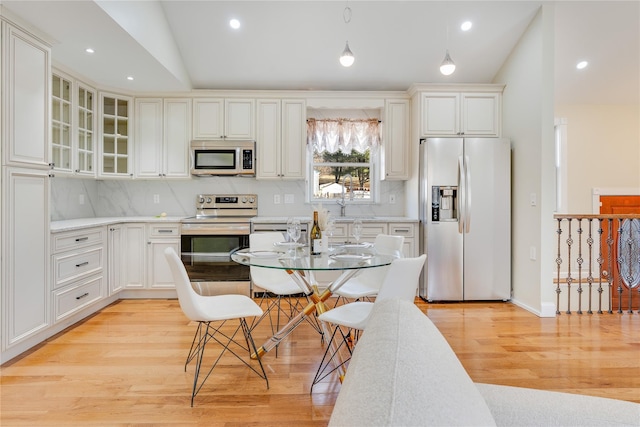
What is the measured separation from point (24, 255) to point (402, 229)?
3.54 meters

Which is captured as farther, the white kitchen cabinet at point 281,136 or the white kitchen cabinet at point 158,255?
the white kitchen cabinet at point 281,136

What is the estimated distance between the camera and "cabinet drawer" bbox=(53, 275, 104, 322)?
3.08 meters

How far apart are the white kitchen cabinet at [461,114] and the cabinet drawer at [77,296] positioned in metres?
3.87

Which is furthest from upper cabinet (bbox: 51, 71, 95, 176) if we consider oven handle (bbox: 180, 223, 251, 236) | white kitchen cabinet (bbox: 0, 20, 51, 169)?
oven handle (bbox: 180, 223, 251, 236)

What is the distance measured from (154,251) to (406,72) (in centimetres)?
368

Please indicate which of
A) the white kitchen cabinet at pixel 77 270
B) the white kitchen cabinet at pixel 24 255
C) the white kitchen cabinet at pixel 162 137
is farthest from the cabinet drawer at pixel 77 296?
the white kitchen cabinet at pixel 162 137

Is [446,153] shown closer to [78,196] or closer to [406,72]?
[406,72]

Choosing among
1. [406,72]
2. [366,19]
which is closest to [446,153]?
[406,72]

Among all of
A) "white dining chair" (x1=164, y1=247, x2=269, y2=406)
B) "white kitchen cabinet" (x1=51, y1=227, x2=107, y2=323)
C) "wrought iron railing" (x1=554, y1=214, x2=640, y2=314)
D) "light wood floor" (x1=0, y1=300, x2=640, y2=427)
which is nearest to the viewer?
"light wood floor" (x1=0, y1=300, x2=640, y2=427)

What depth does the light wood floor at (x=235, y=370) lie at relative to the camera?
6.46 feet

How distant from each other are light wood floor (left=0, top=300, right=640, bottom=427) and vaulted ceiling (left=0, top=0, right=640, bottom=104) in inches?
98.3

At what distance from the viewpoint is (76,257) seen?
132 inches

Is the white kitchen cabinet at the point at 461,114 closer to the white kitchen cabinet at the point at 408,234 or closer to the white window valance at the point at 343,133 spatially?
the white window valance at the point at 343,133

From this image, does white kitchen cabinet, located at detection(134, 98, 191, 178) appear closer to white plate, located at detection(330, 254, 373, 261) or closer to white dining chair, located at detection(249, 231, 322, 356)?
white dining chair, located at detection(249, 231, 322, 356)
